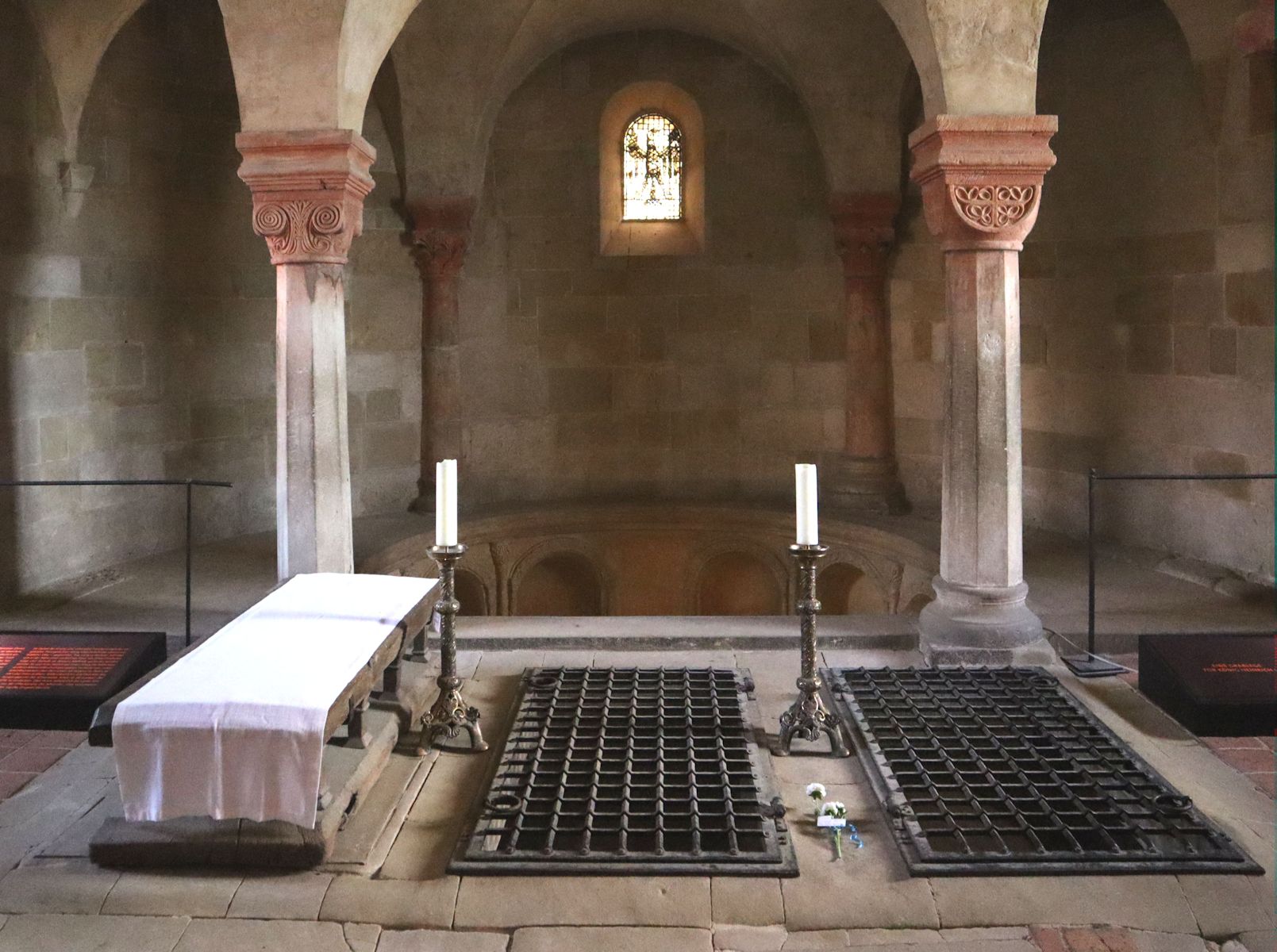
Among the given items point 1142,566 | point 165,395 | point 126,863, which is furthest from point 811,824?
point 165,395

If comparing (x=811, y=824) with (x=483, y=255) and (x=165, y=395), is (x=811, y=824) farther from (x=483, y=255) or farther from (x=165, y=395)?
(x=483, y=255)

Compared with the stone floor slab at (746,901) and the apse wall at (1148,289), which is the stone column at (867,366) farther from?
the stone floor slab at (746,901)

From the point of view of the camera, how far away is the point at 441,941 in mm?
3438

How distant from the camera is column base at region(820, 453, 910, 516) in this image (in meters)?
9.89

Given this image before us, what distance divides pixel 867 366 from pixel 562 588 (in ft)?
11.1

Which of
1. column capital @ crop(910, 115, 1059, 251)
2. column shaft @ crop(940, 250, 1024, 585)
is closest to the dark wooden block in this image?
column shaft @ crop(940, 250, 1024, 585)

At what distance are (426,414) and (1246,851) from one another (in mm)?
7379

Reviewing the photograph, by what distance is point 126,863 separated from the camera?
3.87m

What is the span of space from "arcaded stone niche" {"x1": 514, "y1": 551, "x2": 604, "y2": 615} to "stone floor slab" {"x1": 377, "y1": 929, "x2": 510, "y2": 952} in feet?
23.0

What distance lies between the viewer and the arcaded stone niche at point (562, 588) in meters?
10.6

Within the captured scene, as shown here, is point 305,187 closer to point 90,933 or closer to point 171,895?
point 171,895

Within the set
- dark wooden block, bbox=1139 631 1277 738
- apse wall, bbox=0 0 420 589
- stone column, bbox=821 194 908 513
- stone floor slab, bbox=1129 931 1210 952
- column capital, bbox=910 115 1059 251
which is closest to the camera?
stone floor slab, bbox=1129 931 1210 952

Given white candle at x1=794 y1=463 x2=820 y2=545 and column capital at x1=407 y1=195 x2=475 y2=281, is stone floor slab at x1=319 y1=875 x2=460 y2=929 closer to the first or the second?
white candle at x1=794 y1=463 x2=820 y2=545

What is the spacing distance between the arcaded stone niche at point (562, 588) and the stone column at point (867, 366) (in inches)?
91.9
